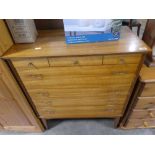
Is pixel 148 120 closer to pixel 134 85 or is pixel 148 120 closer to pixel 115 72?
pixel 134 85

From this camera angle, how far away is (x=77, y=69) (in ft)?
2.92

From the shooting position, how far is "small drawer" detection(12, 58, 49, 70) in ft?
2.73

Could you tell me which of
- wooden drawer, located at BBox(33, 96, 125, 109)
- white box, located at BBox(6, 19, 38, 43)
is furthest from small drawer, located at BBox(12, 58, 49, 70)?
wooden drawer, located at BBox(33, 96, 125, 109)

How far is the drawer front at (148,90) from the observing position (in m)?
0.97

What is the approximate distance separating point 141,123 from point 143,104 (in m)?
0.37

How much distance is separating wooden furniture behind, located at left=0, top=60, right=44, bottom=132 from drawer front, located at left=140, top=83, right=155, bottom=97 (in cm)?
90

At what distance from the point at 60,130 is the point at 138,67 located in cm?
110

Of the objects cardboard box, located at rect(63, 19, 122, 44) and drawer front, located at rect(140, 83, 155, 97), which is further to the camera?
drawer front, located at rect(140, 83, 155, 97)

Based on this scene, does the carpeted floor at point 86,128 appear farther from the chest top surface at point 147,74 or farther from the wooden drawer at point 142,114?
the chest top surface at point 147,74

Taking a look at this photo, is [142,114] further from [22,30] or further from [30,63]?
[22,30]

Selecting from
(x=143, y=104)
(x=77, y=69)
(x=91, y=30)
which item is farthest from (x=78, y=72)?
(x=143, y=104)

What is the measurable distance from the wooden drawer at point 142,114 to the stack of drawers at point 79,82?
0.37ft

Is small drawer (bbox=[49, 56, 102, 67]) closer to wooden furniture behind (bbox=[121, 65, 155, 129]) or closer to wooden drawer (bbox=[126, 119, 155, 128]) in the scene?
wooden furniture behind (bbox=[121, 65, 155, 129])
